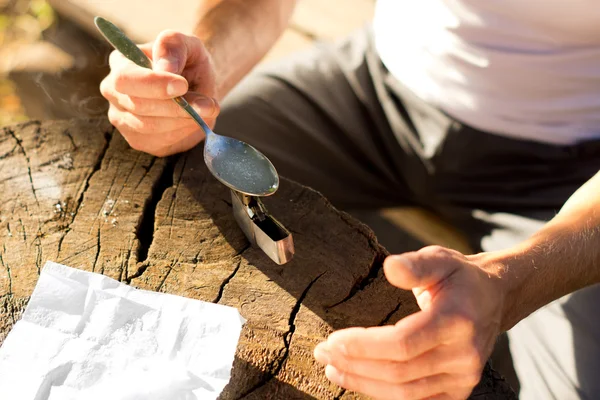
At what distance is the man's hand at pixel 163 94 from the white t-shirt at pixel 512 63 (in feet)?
1.76

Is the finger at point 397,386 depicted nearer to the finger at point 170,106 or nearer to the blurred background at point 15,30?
the finger at point 170,106

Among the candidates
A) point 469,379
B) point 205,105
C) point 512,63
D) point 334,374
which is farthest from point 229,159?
point 512,63

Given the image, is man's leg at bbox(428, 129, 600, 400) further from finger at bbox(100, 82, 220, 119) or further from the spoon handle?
the spoon handle

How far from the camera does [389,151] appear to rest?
1.60m

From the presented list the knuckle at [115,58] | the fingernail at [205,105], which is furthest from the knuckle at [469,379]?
the knuckle at [115,58]

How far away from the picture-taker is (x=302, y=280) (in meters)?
1.04

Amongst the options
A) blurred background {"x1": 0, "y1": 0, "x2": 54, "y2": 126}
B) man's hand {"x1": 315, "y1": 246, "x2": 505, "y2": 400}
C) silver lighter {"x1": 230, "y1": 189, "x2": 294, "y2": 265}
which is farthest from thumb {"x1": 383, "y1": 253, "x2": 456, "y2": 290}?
blurred background {"x1": 0, "y1": 0, "x2": 54, "y2": 126}

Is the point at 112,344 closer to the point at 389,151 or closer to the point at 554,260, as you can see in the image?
the point at 554,260

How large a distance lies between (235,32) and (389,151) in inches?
19.3

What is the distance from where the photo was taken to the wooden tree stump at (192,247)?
3.13 ft

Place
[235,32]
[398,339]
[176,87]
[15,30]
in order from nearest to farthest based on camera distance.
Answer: [398,339] < [176,87] < [235,32] < [15,30]

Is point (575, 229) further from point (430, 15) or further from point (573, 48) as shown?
point (430, 15)

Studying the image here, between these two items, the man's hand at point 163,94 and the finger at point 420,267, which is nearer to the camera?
the finger at point 420,267

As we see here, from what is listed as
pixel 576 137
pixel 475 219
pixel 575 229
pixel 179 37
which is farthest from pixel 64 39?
pixel 575 229
